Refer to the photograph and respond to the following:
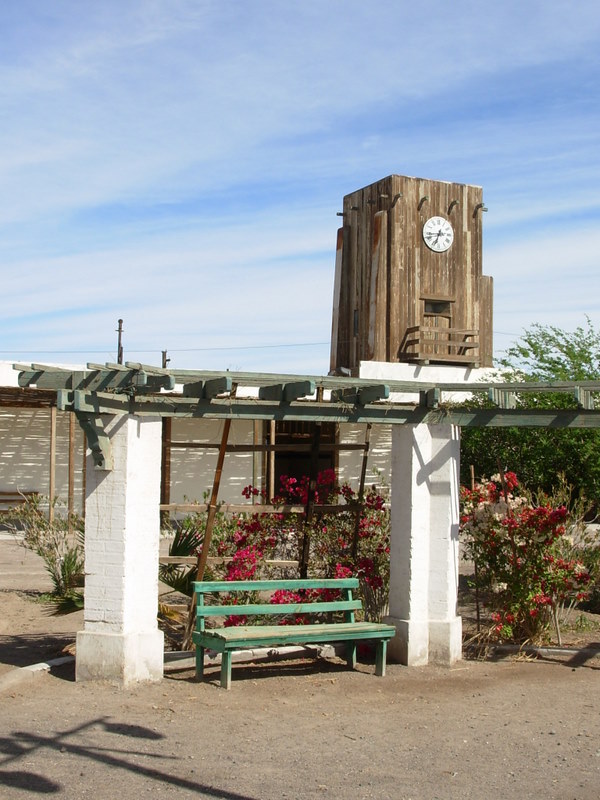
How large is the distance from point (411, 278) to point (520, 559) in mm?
→ 14257

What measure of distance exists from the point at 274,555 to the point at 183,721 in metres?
2.76

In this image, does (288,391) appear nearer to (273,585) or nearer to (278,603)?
(273,585)

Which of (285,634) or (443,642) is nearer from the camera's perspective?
(285,634)

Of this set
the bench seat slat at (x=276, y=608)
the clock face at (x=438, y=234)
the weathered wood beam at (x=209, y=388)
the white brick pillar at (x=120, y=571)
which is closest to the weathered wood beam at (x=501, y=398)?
the bench seat slat at (x=276, y=608)

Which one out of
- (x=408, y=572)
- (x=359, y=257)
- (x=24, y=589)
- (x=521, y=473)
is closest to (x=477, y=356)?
(x=359, y=257)

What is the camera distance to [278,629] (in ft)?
25.7

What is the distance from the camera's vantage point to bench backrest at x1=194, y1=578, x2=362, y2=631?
7.85 metres

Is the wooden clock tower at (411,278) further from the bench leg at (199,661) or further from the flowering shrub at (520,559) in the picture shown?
the bench leg at (199,661)

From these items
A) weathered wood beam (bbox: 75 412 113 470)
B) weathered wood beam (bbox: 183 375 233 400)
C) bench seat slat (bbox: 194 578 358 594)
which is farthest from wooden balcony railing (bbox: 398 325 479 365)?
weathered wood beam (bbox: 75 412 113 470)

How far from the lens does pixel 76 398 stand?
22.7ft

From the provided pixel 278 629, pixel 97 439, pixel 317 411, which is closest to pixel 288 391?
pixel 317 411

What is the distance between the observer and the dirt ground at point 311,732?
5.34 m

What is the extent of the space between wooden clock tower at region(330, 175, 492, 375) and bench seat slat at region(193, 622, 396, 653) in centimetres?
1442

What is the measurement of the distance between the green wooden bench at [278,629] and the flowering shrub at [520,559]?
1481 millimetres
